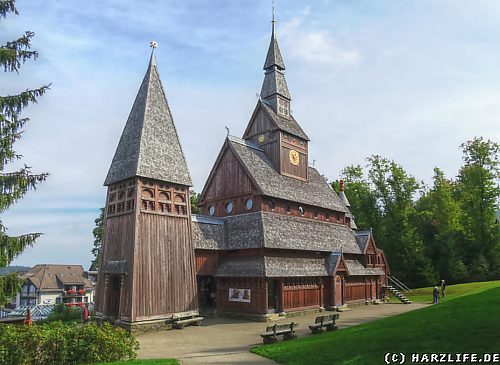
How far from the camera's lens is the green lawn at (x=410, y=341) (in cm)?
1182

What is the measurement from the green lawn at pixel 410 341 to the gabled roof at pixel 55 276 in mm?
69029

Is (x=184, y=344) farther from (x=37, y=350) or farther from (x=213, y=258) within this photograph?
(x=213, y=258)

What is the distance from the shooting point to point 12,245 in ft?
48.5

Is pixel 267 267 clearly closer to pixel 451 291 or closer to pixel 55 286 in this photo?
pixel 451 291

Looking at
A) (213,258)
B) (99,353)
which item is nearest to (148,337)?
(99,353)

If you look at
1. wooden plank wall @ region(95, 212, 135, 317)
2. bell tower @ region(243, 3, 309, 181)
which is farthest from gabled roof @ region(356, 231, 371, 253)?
wooden plank wall @ region(95, 212, 135, 317)

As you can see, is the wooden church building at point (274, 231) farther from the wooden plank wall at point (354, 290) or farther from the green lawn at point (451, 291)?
the green lawn at point (451, 291)

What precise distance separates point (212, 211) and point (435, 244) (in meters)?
37.4

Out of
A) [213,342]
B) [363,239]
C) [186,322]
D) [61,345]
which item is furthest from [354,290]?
[61,345]

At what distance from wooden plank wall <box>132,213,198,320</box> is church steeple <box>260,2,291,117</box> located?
723 inches

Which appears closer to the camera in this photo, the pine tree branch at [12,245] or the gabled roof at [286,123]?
the pine tree branch at [12,245]

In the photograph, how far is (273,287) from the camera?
1153 inches

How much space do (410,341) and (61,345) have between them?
1160 centimetres

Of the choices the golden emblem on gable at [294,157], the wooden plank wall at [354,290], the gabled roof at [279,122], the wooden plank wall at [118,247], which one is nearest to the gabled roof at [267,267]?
the wooden plank wall at [354,290]
